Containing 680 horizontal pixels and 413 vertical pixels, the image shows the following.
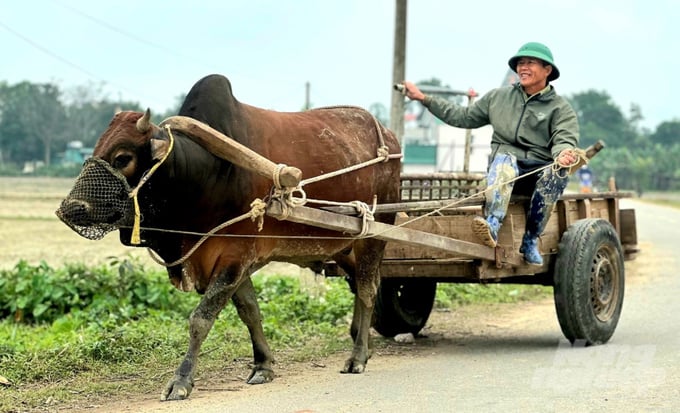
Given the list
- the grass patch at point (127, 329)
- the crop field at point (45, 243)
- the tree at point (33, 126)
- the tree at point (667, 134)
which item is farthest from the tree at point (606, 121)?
the grass patch at point (127, 329)

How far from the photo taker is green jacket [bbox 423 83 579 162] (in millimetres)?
8148

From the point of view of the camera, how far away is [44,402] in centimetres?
651

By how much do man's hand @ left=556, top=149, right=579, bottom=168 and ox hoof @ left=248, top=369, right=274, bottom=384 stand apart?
2583 mm

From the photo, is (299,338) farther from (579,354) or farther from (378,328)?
(579,354)

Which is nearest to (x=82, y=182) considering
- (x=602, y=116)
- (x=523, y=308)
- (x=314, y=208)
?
(x=314, y=208)

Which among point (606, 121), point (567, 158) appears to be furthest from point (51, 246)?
point (606, 121)

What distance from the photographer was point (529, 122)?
830 centimetres

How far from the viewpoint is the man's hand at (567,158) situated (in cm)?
783

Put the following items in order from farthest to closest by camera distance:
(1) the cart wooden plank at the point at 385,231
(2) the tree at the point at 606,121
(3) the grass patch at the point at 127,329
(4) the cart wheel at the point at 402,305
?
(2) the tree at the point at 606,121
(4) the cart wheel at the point at 402,305
(3) the grass patch at the point at 127,329
(1) the cart wooden plank at the point at 385,231

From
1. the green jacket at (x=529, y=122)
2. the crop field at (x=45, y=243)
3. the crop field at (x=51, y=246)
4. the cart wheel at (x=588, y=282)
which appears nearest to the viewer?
the green jacket at (x=529, y=122)

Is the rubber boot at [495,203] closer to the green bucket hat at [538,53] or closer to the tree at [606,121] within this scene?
the green bucket hat at [538,53]

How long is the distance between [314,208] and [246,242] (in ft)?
1.64

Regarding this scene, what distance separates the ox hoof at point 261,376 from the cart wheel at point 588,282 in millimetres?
2390

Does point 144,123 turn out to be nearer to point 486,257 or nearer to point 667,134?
point 486,257
